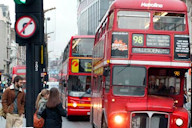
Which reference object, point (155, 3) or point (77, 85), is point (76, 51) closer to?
point (77, 85)

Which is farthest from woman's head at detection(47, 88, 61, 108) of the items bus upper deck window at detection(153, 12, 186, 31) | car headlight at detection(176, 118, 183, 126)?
bus upper deck window at detection(153, 12, 186, 31)

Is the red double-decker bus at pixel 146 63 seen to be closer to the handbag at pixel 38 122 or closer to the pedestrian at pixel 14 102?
the pedestrian at pixel 14 102

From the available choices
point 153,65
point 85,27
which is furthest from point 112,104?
point 85,27

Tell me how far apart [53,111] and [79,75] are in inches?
499

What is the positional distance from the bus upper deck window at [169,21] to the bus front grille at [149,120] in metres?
2.34

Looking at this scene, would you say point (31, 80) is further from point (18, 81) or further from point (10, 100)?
point (10, 100)

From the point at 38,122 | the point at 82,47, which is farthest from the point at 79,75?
the point at 38,122

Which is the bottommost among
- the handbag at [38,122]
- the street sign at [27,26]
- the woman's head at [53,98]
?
the handbag at [38,122]

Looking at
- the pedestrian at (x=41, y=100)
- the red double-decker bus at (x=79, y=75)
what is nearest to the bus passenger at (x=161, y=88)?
the pedestrian at (x=41, y=100)

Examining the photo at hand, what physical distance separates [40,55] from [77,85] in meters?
10.5

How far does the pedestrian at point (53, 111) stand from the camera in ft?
25.8

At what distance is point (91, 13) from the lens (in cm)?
9219

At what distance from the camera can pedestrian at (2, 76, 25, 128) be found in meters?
9.86

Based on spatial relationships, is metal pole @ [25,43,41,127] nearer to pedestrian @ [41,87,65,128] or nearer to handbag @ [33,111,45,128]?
handbag @ [33,111,45,128]
